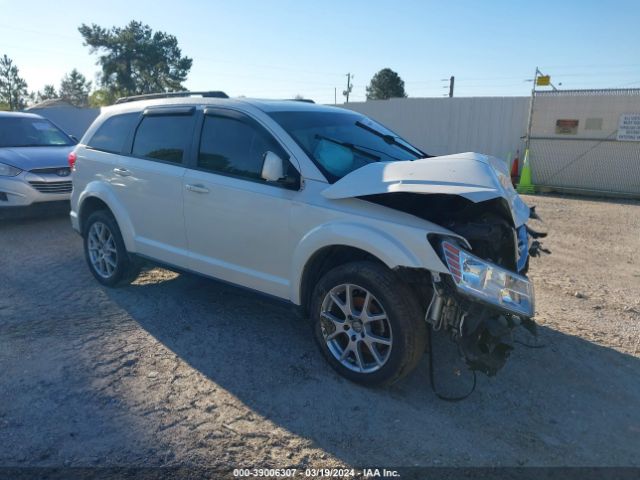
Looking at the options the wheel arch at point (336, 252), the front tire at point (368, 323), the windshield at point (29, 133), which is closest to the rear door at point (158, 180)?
the wheel arch at point (336, 252)

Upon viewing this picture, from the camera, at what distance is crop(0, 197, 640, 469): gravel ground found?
115 inches

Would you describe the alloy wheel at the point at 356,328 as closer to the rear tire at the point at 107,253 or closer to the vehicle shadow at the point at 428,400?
the vehicle shadow at the point at 428,400

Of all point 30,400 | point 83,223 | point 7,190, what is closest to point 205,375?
point 30,400

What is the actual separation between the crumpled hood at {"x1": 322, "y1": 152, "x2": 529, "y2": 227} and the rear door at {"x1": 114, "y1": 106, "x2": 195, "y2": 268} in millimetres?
1661

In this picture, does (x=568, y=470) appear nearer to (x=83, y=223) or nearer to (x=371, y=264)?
(x=371, y=264)

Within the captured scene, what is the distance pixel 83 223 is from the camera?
5.69 meters

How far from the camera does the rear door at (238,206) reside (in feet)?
12.8

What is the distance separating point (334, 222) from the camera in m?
3.55

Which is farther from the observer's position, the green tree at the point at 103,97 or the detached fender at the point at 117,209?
the green tree at the point at 103,97

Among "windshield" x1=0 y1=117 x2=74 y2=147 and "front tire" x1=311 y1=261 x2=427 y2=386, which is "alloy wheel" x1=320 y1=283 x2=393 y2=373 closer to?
"front tire" x1=311 y1=261 x2=427 y2=386

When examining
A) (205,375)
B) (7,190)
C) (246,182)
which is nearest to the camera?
(205,375)

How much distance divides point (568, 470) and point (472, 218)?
5.30 ft

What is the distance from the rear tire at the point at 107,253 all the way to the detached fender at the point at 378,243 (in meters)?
2.36

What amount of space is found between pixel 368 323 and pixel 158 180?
7.95 feet
